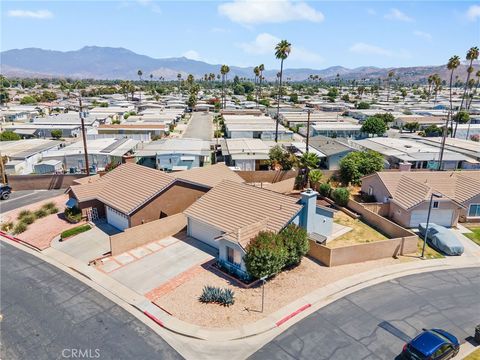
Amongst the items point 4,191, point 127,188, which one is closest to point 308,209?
point 127,188

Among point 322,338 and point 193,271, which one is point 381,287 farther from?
point 193,271

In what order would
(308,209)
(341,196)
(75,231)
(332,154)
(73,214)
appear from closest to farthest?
(308,209) < (75,231) < (73,214) < (341,196) < (332,154)

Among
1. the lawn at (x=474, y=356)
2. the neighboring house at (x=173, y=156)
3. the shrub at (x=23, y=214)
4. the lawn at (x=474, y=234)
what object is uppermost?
the neighboring house at (x=173, y=156)

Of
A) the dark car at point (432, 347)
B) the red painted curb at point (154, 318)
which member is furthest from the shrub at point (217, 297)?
the dark car at point (432, 347)

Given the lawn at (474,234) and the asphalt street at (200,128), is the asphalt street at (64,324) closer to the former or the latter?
the lawn at (474,234)

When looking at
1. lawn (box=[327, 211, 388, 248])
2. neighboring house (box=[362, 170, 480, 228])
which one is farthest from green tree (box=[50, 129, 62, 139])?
neighboring house (box=[362, 170, 480, 228])

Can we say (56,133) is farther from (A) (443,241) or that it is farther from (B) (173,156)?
(A) (443,241)
